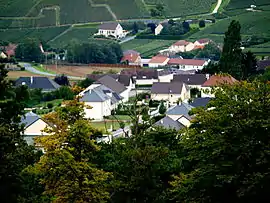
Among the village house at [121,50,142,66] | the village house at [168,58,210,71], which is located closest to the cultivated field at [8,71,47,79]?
the village house at [121,50,142,66]

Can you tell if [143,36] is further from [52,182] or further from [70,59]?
[52,182]

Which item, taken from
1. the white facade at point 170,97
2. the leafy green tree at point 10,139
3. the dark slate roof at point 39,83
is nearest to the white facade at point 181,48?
the dark slate roof at point 39,83

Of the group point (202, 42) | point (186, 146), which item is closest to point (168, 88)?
point (202, 42)

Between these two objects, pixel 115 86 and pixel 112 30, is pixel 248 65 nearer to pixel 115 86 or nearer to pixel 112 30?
pixel 115 86

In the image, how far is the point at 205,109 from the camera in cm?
1511

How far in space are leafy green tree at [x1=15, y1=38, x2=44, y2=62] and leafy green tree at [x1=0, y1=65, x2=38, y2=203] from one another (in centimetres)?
4935

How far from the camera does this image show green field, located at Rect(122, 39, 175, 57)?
2613 inches

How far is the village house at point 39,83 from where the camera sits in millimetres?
46531

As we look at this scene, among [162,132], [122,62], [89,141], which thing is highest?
[89,141]

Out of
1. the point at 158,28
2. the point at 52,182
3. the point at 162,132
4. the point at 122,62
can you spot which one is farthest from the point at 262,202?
the point at 158,28

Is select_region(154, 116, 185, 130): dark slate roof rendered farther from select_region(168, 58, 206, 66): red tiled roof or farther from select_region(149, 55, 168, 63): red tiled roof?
select_region(149, 55, 168, 63): red tiled roof

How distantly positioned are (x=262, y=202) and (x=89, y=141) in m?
3.43

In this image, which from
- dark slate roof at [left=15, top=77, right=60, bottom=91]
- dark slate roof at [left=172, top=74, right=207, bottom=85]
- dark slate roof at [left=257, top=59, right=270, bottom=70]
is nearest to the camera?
dark slate roof at [left=172, top=74, right=207, bottom=85]

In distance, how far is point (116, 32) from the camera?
72.8 m
